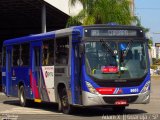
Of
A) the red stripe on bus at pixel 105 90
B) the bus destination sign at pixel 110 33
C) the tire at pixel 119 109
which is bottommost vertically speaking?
the tire at pixel 119 109

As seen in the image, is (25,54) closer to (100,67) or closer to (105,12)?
(100,67)

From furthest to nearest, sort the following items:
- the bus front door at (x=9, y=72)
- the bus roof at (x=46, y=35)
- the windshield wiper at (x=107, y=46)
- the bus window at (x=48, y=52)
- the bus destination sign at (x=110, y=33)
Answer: the bus front door at (x=9, y=72) < the bus window at (x=48, y=52) < the bus roof at (x=46, y=35) < the bus destination sign at (x=110, y=33) < the windshield wiper at (x=107, y=46)

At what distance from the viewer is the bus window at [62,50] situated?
1677cm

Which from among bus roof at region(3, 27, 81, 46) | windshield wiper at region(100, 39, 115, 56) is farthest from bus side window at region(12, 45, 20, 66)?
windshield wiper at region(100, 39, 115, 56)

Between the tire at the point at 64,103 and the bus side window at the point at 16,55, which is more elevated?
the bus side window at the point at 16,55

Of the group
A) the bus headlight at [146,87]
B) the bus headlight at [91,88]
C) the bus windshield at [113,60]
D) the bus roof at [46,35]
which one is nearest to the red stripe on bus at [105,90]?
the bus headlight at [91,88]

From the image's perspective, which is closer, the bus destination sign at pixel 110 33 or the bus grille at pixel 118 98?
the bus grille at pixel 118 98

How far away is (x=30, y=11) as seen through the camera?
45.8 meters

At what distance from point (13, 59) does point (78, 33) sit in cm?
667

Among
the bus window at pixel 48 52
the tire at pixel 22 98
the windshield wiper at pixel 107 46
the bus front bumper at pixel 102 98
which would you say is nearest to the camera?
the bus front bumper at pixel 102 98

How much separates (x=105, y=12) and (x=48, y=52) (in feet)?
55.1

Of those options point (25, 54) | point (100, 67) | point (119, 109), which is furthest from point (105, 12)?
point (100, 67)

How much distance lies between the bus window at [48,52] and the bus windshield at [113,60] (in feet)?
7.97

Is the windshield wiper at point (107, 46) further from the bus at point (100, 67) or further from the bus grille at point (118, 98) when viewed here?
the bus grille at point (118, 98)
